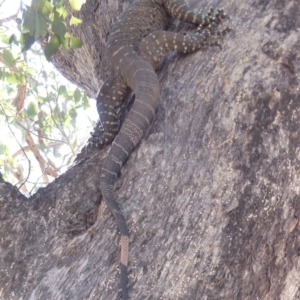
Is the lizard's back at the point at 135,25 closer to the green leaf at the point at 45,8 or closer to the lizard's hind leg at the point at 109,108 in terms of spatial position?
the lizard's hind leg at the point at 109,108

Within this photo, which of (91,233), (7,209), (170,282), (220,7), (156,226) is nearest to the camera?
(170,282)

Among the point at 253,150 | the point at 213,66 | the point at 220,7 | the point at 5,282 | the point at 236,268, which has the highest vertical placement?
the point at 220,7

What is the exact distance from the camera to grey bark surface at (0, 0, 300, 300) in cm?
220

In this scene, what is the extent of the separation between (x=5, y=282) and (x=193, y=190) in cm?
100

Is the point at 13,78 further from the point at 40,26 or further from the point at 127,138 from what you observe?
the point at 127,138

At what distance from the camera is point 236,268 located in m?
2.18

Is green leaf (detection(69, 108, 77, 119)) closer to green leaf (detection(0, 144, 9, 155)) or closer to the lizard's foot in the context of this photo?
green leaf (detection(0, 144, 9, 155))

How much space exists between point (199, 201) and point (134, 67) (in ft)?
4.81

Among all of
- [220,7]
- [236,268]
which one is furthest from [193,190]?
[220,7]

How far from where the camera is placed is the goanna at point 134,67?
2.68 m

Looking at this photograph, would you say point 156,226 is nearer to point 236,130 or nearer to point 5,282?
point 236,130

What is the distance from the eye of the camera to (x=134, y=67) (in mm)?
3516

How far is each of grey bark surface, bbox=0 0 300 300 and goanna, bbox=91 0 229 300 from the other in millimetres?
62

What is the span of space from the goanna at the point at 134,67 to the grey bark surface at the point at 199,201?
0.06 m
